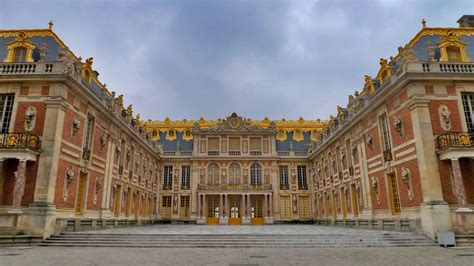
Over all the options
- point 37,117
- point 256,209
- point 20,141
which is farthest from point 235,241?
point 256,209

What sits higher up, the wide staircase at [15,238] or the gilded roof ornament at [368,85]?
the gilded roof ornament at [368,85]

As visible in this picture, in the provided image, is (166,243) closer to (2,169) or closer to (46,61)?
(2,169)

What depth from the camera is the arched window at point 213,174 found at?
36.1 m

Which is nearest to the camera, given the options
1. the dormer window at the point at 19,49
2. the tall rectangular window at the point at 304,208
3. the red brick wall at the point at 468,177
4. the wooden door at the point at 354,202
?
the red brick wall at the point at 468,177

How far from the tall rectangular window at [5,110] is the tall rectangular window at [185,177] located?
22286mm

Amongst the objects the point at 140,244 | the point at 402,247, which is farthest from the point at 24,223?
the point at 402,247

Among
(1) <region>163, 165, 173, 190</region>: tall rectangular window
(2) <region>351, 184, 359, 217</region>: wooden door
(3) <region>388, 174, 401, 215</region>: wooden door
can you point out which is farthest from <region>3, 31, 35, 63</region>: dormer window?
(1) <region>163, 165, 173, 190</region>: tall rectangular window

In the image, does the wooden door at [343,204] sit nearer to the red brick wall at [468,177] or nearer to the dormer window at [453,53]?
the red brick wall at [468,177]

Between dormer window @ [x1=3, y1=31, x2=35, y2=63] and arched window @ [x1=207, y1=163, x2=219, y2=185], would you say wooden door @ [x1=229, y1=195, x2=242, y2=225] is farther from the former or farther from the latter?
dormer window @ [x1=3, y1=31, x2=35, y2=63]

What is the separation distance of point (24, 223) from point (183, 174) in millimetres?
23389

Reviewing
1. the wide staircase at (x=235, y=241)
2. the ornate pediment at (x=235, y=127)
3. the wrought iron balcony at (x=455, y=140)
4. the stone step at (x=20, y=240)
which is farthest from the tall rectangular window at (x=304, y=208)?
the stone step at (x=20, y=240)

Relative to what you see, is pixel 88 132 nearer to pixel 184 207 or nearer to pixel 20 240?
pixel 20 240

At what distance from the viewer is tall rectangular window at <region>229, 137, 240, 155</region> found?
121ft

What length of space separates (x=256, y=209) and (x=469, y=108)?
24.1 metres
